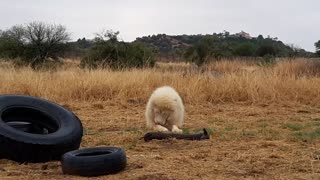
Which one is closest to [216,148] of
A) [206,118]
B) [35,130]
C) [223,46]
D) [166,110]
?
[166,110]

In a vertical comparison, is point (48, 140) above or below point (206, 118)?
above

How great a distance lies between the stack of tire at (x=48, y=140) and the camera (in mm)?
5137

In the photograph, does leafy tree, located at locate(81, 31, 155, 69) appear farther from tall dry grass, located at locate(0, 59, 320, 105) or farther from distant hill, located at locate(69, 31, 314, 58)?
tall dry grass, located at locate(0, 59, 320, 105)

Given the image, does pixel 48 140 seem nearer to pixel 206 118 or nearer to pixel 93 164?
pixel 93 164

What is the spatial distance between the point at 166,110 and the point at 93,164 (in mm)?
3147

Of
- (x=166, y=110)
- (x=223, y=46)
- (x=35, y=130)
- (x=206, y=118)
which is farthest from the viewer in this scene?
(x=223, y=46)

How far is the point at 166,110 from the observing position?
320 inches


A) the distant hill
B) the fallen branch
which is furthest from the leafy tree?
the fallen branch

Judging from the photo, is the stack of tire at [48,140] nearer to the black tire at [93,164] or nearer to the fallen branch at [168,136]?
the black tire at [93,164]

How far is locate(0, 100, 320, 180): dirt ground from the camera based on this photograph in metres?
5.07

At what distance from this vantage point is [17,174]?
205 inches

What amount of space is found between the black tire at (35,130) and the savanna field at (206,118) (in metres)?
0.17

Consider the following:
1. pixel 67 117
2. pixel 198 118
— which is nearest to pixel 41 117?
pixel 67 117

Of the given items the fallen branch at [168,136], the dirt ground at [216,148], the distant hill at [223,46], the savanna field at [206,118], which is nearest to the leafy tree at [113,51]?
the distant hill at [223,46]
